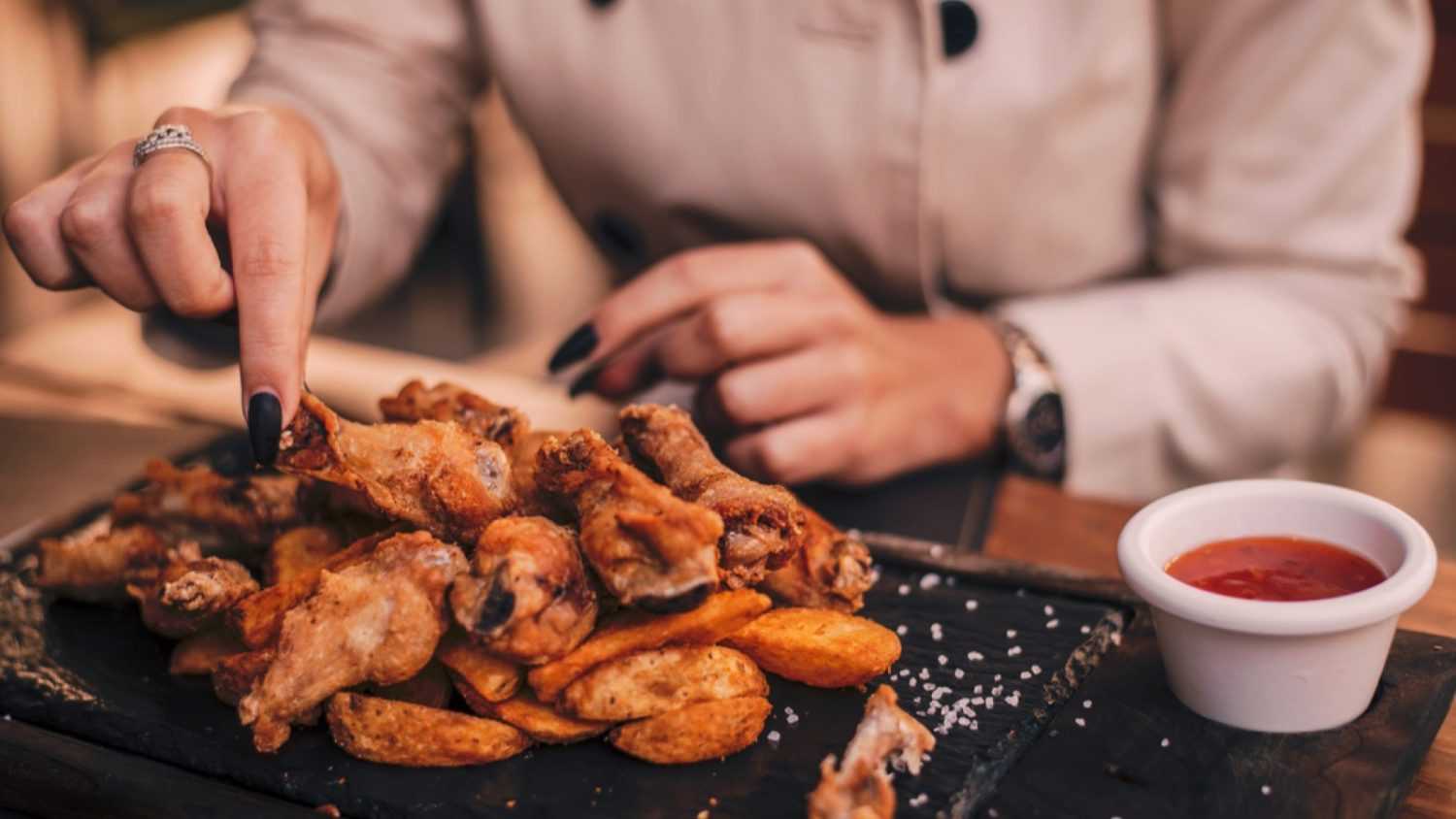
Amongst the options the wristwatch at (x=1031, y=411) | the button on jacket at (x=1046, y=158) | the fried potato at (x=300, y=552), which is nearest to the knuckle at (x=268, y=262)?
the fried potato at (x=300, y=552)

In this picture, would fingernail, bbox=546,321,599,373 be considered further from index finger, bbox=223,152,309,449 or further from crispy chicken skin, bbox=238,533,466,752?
crispy chicken skin, bbox=238,533,466,752

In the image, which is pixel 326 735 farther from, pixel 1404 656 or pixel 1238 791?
pixel 1404 656

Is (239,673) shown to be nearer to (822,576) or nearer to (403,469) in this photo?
(403,469)

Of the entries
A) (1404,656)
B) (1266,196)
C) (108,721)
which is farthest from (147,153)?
(1266,196)

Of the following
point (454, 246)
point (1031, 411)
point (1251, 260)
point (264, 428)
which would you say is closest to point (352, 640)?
point (264, 428)

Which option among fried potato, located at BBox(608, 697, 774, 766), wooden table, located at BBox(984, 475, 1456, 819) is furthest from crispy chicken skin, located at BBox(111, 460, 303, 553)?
wooden table, located at BBox(984, 475, 1456, 819)

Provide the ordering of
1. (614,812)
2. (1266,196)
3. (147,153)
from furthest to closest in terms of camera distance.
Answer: (1266,196)
(147,153)
(614,812)

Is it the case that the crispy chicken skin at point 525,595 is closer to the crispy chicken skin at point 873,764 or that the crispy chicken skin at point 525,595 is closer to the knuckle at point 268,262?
the crispy chicken skin at point 873,764
